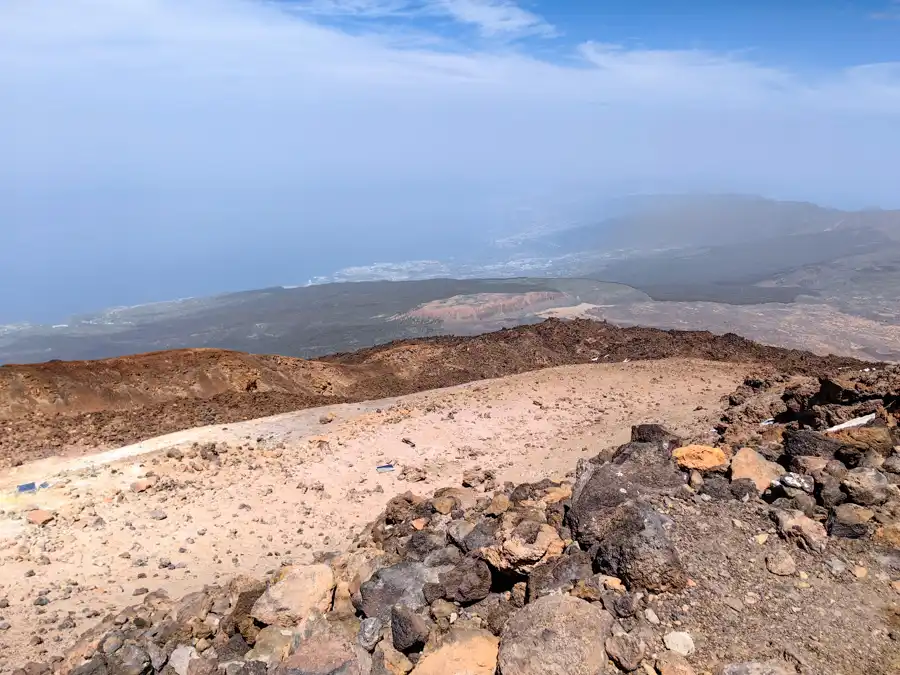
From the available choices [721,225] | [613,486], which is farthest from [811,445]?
[721,225]

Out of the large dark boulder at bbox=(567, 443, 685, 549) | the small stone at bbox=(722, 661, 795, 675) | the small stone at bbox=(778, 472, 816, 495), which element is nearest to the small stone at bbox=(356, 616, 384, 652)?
the large dark boulder at bbox=(567, 443, 685, 549)

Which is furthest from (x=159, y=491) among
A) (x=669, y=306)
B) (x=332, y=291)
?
(x=332, y=291)

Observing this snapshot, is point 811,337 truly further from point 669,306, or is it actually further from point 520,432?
point 520,432

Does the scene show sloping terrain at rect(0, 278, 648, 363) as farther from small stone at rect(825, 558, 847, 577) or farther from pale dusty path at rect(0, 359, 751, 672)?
small stone at rect(825, 558, 847, 577)

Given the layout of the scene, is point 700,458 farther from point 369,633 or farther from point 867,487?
point 369,633

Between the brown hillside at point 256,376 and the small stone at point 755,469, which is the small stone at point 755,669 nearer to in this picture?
→ the small stone at point 755,469

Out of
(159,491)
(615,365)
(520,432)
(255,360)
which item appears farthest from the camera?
(255,360)
